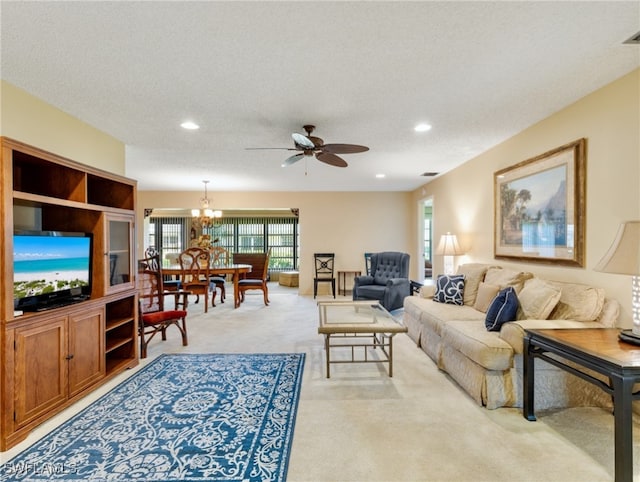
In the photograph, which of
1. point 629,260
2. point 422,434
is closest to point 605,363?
point 629,260

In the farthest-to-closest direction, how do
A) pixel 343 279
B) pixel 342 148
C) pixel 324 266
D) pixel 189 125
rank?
pixel 343 279 → pixel 324 266 → pixel 189 125 → pixel 342 148

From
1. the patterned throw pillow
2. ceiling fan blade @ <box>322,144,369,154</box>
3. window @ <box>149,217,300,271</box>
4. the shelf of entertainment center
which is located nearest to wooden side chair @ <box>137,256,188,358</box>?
the shelf of entertainment center

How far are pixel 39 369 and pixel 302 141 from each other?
261cm

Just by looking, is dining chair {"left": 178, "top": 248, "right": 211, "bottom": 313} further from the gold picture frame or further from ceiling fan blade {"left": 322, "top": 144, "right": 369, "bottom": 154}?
the gold picture frame

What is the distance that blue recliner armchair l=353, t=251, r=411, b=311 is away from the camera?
5309 mm

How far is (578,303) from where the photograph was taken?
2506 millimetres

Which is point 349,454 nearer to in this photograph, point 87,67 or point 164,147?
point 87,67

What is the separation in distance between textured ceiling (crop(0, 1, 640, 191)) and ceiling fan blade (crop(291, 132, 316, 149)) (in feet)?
0.78

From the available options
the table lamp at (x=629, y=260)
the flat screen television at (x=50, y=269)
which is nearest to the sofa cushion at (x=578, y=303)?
the table lamp at (x=629, y=260)

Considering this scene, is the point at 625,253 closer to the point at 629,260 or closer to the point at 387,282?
the point at 629,260

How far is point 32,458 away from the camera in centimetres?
186

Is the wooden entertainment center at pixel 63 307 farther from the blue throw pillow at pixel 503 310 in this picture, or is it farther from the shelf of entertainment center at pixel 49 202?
the blue throw pillow at pixel 503 310

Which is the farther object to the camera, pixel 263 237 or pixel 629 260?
A: pixel 263 237

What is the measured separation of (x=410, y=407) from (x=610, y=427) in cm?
128
